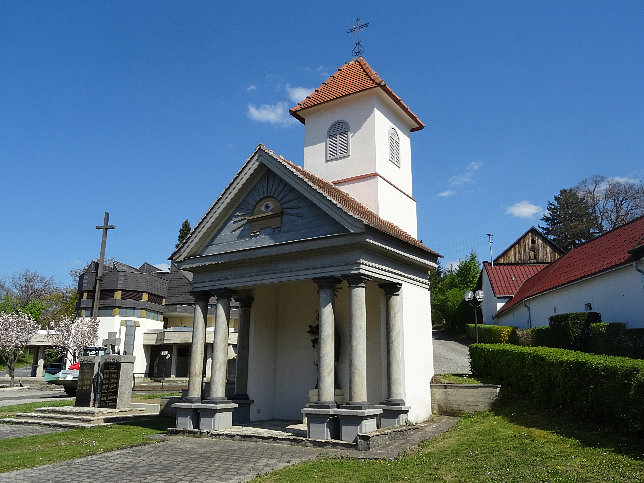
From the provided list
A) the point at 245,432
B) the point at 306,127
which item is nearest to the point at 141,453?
the point at 245,432

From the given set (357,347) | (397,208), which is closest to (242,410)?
(357,347)

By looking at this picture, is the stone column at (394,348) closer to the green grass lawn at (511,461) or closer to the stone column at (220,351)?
A: the green grass lawn at (511,461)

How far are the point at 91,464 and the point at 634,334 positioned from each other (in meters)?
15.6

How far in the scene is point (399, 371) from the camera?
13.7 meters

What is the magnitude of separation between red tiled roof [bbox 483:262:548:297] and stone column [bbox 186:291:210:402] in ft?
98.6

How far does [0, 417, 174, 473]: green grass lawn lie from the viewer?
10.9 metres

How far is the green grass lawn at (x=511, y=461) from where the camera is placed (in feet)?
26.3

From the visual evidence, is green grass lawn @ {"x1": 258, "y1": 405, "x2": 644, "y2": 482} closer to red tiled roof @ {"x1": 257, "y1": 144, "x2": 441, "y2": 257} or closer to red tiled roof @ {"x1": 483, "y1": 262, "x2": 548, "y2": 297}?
red tiled roof @ {"x1": 257, "y1": 144, "x2": 441, "y2": 257}

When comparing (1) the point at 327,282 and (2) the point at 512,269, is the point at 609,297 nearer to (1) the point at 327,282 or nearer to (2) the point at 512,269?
(1) the point at 327,282


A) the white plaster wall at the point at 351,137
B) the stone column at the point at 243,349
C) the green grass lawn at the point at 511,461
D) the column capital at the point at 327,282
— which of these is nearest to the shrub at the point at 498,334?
the white plaster wall at the point at 351,137

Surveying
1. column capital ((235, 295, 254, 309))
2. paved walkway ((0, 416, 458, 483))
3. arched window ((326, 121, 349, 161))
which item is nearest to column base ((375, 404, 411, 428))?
paved walkway ((0, 416, 458, 483))

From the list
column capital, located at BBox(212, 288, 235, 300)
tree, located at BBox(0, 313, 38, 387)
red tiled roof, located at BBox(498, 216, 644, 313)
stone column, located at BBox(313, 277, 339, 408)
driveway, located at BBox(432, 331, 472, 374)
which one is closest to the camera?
stone column, located at BBox(313, 277, 339, 408)

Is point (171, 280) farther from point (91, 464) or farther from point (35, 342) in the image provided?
point (91, 464)

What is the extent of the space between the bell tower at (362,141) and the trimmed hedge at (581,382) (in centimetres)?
592
